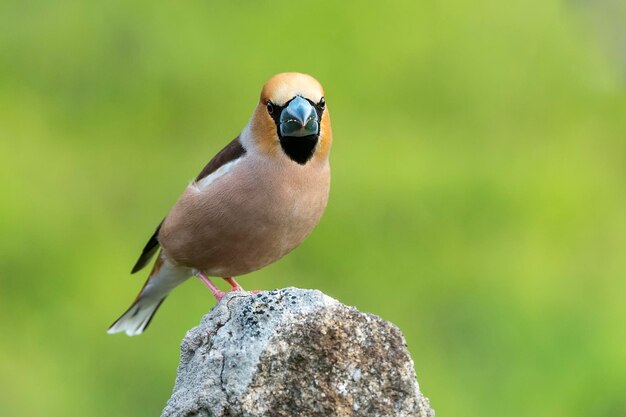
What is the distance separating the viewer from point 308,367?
4188mm

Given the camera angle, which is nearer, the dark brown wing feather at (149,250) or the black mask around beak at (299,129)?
the black mask around beak at (299,129)

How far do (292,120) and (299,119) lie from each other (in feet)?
0.20

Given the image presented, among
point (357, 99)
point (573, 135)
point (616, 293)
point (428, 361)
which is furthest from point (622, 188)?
point (428, 361)

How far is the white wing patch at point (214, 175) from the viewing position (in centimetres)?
611

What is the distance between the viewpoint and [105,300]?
1057cm

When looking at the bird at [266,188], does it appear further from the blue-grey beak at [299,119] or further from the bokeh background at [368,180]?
the bokeh background at [368,180]

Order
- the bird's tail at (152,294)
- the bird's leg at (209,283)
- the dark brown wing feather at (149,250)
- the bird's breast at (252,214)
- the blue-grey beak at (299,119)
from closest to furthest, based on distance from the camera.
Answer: the blue-grey beak at (299,119), the bird's breast at (252,214), the bird's leg at (209,283), the dark brown wing feather at (149,250), the bird's tail at (152,294)

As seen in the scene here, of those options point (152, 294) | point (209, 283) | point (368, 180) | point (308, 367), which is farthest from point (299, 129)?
point (368, 180)

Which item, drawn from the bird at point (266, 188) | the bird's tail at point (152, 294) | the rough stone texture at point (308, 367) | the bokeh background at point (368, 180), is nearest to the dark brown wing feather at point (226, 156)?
the bird at point (266, 188)

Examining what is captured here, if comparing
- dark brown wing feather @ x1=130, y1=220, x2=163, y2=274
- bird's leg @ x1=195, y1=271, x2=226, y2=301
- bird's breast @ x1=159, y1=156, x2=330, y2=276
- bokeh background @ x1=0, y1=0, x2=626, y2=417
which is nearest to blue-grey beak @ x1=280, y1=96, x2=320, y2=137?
bird's breast @ x1=159, y1=156, x2=330, y2=276

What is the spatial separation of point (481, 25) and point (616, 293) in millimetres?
3888

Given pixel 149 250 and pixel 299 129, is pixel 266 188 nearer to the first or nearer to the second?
pixel 299 129

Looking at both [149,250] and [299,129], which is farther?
[149,250]

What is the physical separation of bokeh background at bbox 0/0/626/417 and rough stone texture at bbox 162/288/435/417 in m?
5.14
